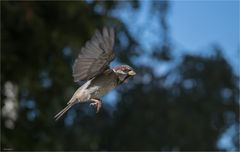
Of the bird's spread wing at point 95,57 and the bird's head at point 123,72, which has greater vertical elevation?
the bird's spread wing at point 95,57

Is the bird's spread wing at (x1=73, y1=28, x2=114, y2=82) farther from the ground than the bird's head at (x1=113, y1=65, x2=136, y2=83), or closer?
farther from the ground

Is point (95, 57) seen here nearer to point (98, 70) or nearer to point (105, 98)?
point (98, 70)

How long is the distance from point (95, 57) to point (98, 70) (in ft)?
0.17

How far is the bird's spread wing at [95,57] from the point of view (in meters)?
2.56

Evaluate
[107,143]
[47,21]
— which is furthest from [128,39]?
[107,143]

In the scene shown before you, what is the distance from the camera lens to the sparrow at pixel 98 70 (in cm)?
258

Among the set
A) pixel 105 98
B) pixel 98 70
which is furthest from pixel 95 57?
pixel 105 98

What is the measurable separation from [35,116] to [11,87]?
42cm

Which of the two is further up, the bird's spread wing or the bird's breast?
the bird's spread wing

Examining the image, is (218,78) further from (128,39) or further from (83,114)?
(128,39)

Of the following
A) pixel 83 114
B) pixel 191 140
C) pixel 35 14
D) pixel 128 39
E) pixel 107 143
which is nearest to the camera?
pixel 35 14

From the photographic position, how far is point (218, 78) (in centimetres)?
1478

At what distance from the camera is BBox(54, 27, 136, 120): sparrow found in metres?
2.58

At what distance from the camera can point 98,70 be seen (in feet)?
8.57
